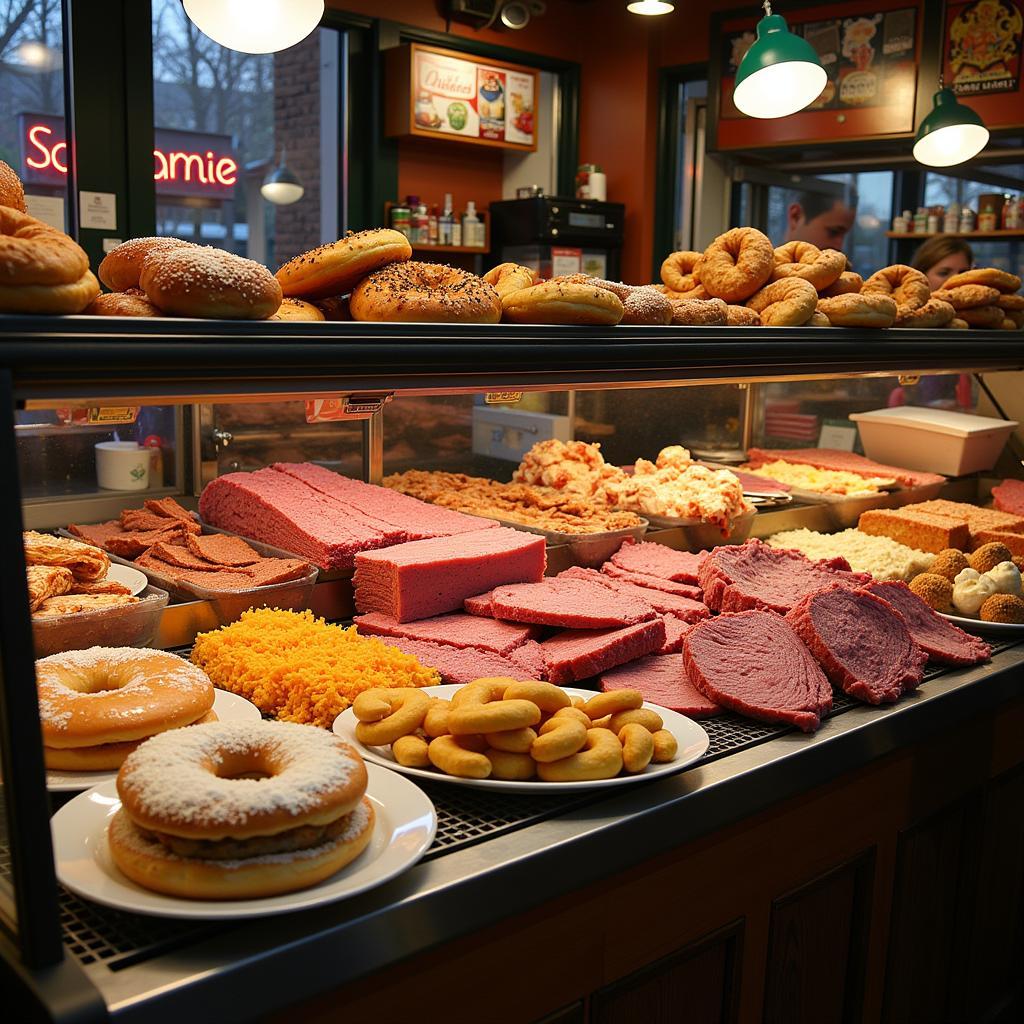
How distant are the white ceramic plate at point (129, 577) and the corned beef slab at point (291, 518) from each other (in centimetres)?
36

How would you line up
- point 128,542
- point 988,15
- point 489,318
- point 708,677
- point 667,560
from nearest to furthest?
point 489,318, point 708,677, point 128,542, point 667,560, point 988,15

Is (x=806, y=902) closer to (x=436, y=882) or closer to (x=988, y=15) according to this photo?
(x=436, y=882)

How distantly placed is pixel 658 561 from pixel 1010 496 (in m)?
1.65

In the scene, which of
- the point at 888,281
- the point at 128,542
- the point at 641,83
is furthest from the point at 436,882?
the point at 641,83

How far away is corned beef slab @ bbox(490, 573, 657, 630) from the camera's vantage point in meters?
2.29

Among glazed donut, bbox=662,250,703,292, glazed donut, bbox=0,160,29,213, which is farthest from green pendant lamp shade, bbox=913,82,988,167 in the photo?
glazed donut, bbox=0,160,29,213

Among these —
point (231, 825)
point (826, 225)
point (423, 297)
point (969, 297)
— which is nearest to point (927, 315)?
point (969, 297)

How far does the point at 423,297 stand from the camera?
183 centimetres

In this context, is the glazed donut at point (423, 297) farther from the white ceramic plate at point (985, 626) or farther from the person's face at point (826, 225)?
the person's face at point (826, 225)

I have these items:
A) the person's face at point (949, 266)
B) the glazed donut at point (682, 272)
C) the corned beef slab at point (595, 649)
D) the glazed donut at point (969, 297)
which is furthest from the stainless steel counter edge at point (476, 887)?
the person's face at point (949, 266)

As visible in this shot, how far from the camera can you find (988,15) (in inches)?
239

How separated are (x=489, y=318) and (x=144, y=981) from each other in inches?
45.8

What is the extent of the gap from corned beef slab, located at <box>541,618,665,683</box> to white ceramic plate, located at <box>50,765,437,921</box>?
1.95ft

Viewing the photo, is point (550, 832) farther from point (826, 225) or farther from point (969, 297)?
point (826, 225)
